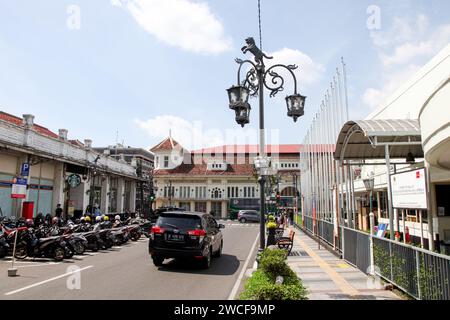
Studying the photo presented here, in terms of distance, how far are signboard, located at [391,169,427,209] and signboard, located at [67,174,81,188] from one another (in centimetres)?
2345

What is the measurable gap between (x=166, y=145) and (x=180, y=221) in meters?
53.0

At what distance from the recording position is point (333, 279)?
9023 mm

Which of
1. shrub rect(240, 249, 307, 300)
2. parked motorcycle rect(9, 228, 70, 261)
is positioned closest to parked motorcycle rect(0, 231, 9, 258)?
parked motorcycle rect(9, 228, 70, 261)

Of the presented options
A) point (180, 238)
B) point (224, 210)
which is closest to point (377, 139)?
point (180, 238)

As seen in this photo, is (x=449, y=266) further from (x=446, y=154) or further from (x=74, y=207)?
(x=74, y=207)

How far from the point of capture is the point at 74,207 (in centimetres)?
2867

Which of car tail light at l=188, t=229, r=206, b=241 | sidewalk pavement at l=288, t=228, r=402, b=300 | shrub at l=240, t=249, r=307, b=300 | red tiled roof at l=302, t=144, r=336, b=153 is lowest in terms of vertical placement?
sidewalk pavement at l=288, t=228, r=402, b=300

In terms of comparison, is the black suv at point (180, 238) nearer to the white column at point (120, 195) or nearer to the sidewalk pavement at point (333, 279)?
the sidewalk pavement at point (333, 279)

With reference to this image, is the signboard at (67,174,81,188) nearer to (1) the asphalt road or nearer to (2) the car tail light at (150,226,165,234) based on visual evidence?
(1) the asphalt road

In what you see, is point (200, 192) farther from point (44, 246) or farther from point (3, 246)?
point (44, 246)

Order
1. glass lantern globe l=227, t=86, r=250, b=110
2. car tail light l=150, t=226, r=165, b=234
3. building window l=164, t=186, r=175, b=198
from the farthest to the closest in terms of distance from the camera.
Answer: building window l=164, t=186, r=175, b=198 → car tail light l=150, t=226, r=165, b=234 → glass lantern globe l=227, t=86, r=250, b=110

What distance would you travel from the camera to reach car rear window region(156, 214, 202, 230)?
10.2 m

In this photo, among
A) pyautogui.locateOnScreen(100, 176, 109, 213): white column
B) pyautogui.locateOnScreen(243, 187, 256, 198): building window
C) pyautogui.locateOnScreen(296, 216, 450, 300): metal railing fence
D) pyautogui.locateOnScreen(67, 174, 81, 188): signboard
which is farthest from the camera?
pyautogui.locateOnScreen(243, 187, 256, 198): building window

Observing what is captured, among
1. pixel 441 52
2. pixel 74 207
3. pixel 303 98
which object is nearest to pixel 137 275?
pixel 303 98
